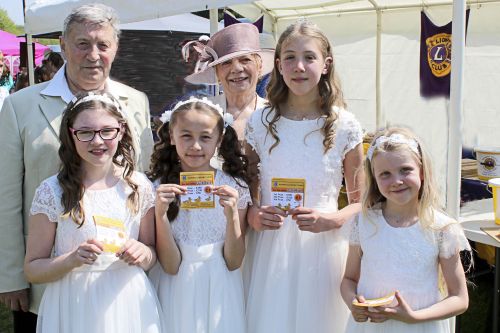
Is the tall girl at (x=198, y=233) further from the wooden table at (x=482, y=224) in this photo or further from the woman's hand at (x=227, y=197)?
the wooden table at (x=482, y=224)

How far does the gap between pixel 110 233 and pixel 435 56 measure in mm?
5545

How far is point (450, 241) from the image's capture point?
2115 mm

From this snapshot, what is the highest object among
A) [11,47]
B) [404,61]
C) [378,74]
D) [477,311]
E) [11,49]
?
[11,47]

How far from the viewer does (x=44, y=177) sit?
2.38 m

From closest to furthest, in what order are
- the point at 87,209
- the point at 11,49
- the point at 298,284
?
1. the point at 87,209
2. the point at 298,284
3. the point at 11,49

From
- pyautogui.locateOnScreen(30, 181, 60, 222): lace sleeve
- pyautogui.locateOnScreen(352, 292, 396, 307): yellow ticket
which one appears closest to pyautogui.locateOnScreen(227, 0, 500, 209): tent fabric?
pyautogui.locateOnScreen(352, 292, 396, 307): yellow ticket

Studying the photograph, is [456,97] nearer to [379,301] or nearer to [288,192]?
[288,192]

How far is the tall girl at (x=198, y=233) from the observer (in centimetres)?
224

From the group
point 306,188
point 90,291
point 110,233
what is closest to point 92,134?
point 110,233

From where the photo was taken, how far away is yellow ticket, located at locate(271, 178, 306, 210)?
Answer: 2.22 m

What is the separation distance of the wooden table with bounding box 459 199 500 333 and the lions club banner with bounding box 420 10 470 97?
313cm

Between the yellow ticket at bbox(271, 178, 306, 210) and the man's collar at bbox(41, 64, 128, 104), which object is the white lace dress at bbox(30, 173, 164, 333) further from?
the yellow ticket at bbox(271, 178, 306, 210)

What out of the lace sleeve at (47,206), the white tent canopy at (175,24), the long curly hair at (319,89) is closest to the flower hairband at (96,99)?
the lace sleeve at (47,206)

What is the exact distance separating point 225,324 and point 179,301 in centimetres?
22
